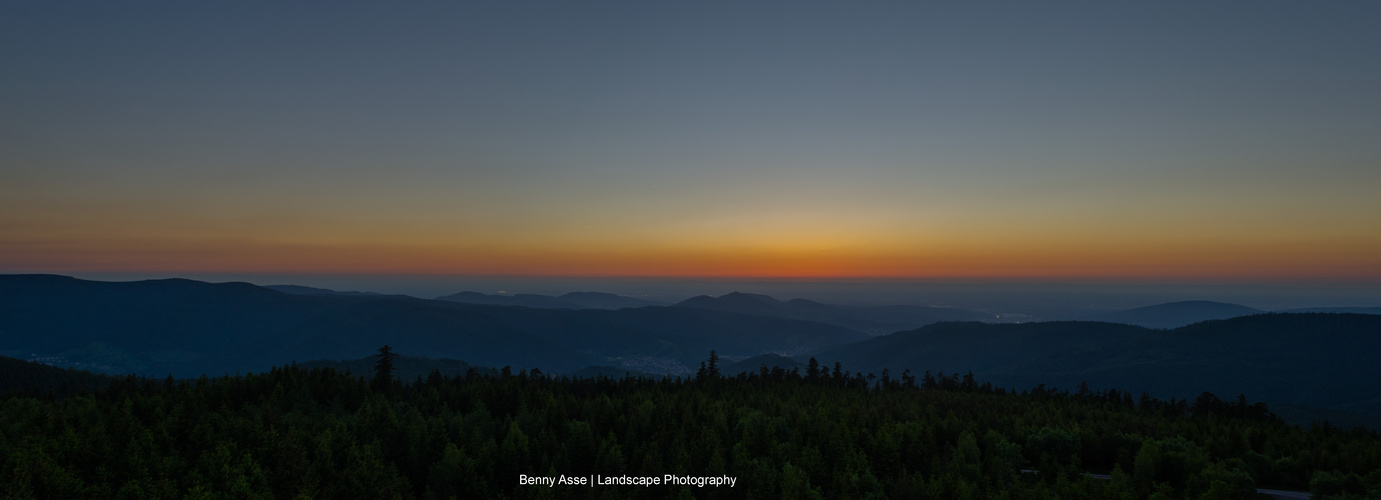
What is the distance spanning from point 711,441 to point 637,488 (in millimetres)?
12086

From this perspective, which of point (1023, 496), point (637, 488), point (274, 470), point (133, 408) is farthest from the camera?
point (133, 408)

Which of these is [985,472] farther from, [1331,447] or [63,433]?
[63,433]

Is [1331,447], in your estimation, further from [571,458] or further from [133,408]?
[133,408]

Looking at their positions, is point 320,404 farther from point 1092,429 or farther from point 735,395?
point 1092,429

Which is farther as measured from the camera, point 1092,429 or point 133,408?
point 133,408

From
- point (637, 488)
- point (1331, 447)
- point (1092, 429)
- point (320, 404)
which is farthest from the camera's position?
point (320, 404)

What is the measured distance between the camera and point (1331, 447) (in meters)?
67.9

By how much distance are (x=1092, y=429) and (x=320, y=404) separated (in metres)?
113

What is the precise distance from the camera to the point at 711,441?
6288 centimetres

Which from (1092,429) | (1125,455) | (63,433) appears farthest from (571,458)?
(1092,429)

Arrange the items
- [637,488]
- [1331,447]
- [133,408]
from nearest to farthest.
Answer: [637,488]
[1331,447]
[133,408]

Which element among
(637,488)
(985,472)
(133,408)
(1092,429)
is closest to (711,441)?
(637,488)

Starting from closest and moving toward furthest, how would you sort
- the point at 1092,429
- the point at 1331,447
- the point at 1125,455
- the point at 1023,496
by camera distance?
the point at 1023,496
the point at 1125,455
the point at 1331,447
the point at 1092,429

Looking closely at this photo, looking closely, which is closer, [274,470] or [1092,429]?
[274,470]
